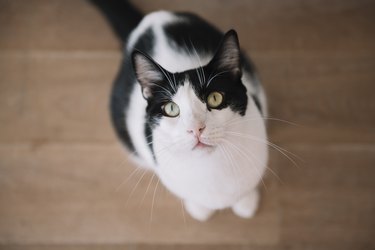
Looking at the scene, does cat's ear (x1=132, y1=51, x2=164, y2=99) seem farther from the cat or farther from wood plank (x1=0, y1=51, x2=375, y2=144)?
wood plank (x1=0, y1=51, x2=375, y2=144)

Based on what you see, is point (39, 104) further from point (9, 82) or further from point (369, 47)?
point (369, 47)

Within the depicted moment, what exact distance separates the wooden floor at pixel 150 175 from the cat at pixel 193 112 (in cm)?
12

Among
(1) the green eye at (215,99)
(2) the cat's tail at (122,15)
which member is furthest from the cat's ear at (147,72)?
(2) the cat's tail at (122,15)

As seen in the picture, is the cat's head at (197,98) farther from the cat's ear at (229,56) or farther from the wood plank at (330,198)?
the wood plank at (330,198)

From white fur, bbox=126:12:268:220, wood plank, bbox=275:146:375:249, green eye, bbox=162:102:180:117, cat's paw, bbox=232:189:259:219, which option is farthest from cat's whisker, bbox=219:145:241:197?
wood plank, bbox=275:146:375:249

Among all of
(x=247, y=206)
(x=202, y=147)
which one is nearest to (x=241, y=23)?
(x=247, y=206)

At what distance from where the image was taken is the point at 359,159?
3.98 feet

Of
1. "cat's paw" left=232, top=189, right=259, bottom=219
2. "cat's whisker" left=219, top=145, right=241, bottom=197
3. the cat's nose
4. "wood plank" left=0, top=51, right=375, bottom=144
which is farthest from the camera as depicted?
"wood plank" left=0, top=51, right=375, bottom=144

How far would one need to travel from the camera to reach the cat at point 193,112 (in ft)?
2.49

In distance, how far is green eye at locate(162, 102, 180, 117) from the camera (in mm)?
772

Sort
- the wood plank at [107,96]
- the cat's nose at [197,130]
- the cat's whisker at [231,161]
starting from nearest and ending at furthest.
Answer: the cat's nose at [197,130] < the cat's whisker at [231,161] < the wood plank at [107,96]

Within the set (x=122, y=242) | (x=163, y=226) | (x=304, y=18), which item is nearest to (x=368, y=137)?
(x=304, y=18)

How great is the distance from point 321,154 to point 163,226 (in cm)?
55

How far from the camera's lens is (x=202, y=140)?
727mm
